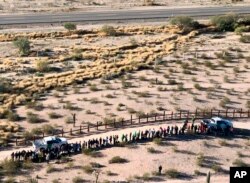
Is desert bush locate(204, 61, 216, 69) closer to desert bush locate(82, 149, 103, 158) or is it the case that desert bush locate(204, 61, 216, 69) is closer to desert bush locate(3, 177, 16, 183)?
desert bush locate(82, 149, 103, 158)

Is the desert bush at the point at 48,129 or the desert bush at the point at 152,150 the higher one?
the desert bush at the point at 48,129

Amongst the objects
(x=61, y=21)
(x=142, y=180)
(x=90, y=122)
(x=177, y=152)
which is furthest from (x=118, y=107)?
(x=61, y=21)

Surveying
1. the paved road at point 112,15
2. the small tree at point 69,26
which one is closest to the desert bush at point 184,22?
the paved road at point 112,15

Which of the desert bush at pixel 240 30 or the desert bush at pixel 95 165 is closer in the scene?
the desert bush at pixel 95 165

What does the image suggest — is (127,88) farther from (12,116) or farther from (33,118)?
(12,116)

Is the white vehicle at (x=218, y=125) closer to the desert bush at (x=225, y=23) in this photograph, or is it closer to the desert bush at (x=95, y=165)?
the desert bush at (x=95, y=165)

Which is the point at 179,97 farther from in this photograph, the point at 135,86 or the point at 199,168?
the point at 199,168

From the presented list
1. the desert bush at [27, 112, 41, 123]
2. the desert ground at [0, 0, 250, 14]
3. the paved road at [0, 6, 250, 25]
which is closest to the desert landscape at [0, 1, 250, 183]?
the desert bush at [27, 112, 41, 123]
